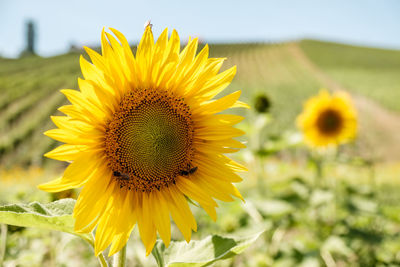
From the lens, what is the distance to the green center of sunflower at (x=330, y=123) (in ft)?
14.9

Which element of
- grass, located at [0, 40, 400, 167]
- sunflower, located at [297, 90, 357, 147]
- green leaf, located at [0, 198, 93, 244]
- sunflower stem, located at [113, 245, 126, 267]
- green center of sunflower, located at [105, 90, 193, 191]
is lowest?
grass, located at [0, 40, 400, 167]

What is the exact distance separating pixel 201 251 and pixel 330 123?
12.4ft

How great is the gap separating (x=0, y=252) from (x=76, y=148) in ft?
3.50

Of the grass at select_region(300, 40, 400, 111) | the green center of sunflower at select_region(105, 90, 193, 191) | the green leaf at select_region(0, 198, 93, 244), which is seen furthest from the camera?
the grass at select_region(300, 40, 400, 111)

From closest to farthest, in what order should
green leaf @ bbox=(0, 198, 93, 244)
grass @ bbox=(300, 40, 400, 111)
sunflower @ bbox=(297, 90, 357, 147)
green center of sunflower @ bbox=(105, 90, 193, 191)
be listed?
green leaf @ bbox=(0, 198, 93, 244)
green center of sunflower @ bbox=(105, 90, 193, 191)
sunflower @ bbox=(297, 90, 357, 147)
grass @ bbox=(300, 40, 400, 111)

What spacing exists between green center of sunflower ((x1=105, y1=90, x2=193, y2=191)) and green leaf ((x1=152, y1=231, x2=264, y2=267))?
27 cm

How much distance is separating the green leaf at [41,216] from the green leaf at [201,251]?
31cm

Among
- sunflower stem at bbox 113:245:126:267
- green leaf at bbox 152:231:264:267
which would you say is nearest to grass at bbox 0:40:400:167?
green leaf at bbox 152:231:264:267

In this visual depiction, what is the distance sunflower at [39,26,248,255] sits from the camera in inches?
48.0

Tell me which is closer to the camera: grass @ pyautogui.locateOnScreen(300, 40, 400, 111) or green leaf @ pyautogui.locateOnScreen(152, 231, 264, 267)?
green leaf @ pyautogui.locateOnScreen(152, 231, 264, 267)

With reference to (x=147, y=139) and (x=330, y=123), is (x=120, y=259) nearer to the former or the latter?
(x=147, y=139)

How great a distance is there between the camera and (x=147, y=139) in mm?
1431

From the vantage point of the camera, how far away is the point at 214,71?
140cm

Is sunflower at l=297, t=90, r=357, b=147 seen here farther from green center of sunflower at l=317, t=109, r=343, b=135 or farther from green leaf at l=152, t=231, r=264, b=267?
green leaf at l=152, t=231, r=264, b=267
